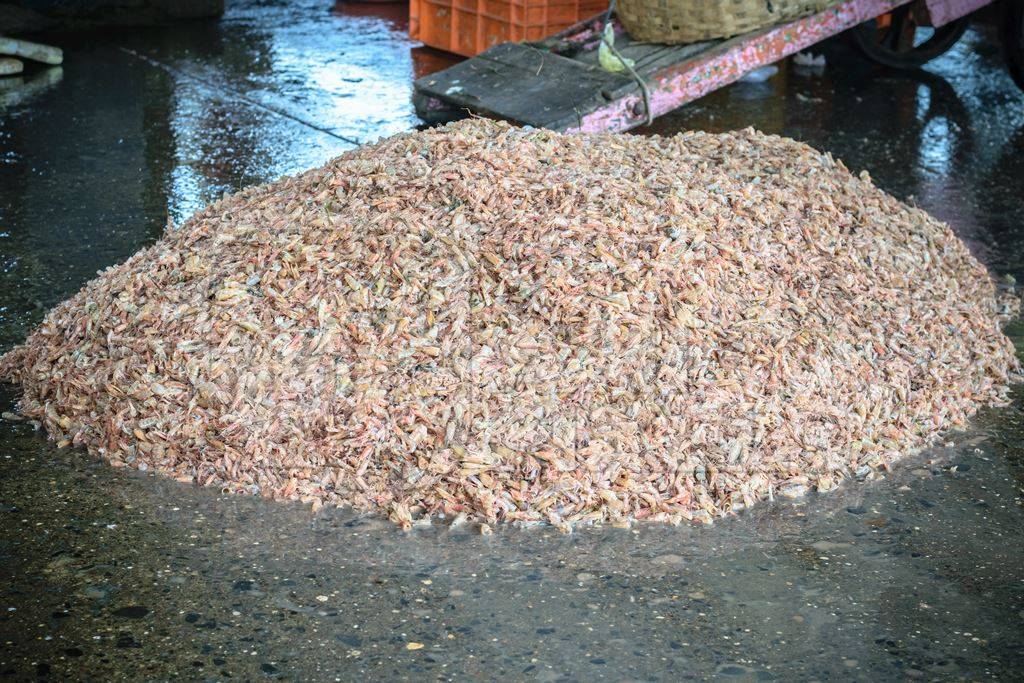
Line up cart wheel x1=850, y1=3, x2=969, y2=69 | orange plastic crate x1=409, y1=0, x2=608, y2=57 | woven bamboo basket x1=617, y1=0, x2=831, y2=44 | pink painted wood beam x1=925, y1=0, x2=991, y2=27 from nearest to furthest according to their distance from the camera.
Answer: woven bamboo basket x1=617, y1=0, x2=831, y2=44, pink painted wood beam x1=925, y1=0, x2=991, y2=27, orange plastic crate x1=409, y1=0, x2=608, y2=57, cart wheel x1=850, y1=3, x2=969, y2=69

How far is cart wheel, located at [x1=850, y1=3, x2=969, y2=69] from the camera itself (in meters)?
7.63

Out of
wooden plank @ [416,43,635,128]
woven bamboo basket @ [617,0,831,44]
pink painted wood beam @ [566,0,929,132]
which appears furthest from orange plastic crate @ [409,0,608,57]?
pink painted wood beam @ [566,0,929,132]

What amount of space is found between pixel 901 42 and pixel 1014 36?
1119mm

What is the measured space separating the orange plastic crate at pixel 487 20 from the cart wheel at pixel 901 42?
1.90 metres

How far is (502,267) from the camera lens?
347cm

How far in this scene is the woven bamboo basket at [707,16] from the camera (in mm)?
5484

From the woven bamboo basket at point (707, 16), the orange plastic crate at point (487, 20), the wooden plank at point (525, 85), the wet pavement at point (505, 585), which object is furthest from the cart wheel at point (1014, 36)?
the wet pavement at point (505, 585)

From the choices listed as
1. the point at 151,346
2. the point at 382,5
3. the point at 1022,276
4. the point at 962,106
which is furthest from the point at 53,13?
the point at 1022,276

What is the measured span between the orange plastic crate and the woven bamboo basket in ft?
4.73

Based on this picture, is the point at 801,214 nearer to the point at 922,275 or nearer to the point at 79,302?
the point at 922,275

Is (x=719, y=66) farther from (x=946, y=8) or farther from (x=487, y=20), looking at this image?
(x=487, y=20)

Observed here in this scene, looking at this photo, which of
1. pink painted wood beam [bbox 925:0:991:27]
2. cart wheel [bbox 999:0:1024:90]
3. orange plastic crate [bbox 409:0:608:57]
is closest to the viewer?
cart wheel [bbox 999:0:1024:90]

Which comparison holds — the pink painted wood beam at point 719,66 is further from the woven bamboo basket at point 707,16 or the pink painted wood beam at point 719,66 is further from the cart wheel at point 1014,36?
the cart wheel at point 1014,36

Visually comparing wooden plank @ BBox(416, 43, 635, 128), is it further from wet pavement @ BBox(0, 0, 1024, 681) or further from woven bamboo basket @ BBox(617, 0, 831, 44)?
wet pavement @ BBox(0, 0, 1024, 681)
